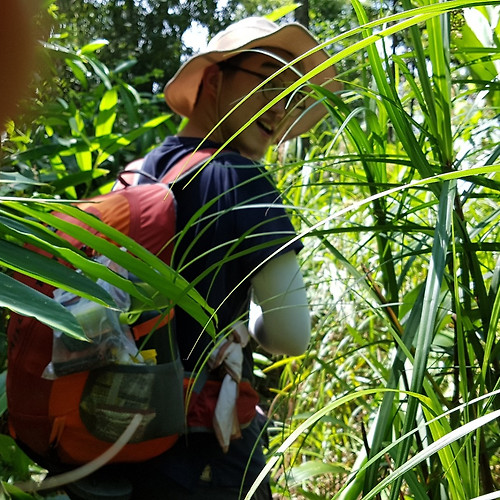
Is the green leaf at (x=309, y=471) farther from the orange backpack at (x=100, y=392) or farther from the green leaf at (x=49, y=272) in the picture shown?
→ the green leaf at (x=49, y=272)

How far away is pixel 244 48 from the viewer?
6.15ft

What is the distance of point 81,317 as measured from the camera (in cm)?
146

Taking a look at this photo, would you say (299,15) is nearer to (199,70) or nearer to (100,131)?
(100,131)

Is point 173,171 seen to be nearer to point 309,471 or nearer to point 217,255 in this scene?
point 217,255

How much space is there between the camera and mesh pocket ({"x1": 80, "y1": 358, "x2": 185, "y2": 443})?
151cm

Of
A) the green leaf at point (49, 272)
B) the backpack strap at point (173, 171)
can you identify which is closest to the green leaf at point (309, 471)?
the backpack strap at point (173, 171)

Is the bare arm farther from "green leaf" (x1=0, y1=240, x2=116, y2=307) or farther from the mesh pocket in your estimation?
"green leaf" (x1=0, y1=240, x2=116, y2=307)

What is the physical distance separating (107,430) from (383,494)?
0.50 m

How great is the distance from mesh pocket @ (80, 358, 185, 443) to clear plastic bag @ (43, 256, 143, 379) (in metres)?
0.04

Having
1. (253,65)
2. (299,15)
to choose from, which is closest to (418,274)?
(253,65)

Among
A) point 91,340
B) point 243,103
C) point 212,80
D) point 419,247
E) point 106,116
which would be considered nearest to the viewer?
point 419,247

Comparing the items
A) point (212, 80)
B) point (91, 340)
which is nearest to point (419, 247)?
point (91, 340)

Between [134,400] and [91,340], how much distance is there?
0.15m

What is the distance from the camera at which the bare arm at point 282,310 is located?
1.65m
